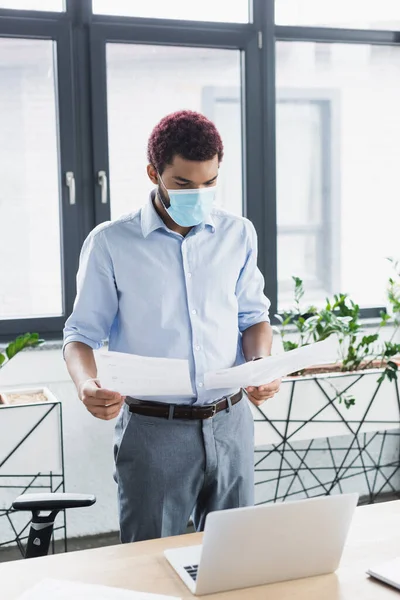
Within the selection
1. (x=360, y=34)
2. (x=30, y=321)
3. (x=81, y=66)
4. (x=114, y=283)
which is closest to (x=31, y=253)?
(x=30, y=321)

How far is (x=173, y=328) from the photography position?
1.90 metres

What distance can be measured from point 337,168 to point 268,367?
2.03m

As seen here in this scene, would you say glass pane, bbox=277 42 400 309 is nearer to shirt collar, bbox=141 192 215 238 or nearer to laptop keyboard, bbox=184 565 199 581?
shirt collar, bbox=141 192 215 238

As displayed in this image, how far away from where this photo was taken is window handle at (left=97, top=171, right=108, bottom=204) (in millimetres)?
3141

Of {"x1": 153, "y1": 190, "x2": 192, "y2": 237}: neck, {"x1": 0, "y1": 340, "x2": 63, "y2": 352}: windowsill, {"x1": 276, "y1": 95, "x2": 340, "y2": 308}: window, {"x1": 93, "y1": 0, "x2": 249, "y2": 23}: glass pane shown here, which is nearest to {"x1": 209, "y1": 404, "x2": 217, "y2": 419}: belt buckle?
{"x1": 153, "y1": 190, "x2": 192, "y2": 237}: neck

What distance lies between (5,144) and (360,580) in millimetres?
2293

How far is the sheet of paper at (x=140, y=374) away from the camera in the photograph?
1594mm

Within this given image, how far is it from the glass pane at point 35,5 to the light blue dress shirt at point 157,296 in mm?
1475

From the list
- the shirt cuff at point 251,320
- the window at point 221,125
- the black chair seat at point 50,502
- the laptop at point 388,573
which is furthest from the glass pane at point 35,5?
the laptop at point 388,573

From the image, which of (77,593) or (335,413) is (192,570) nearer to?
(77,593)

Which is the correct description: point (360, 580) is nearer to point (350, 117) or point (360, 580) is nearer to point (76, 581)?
point (76, 581)

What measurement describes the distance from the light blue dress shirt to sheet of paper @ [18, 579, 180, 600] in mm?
607

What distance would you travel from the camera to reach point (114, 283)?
1934 mm

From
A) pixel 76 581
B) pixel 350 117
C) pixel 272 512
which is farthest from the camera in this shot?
pixel 350 117
